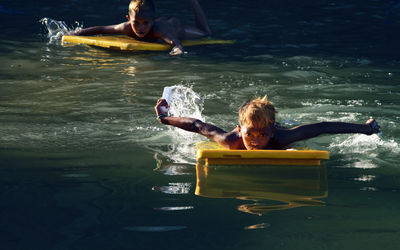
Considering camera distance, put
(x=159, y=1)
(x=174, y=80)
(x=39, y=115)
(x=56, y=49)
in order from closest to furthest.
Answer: (x=39, y=115) → (x=174, y=80) → (x=56, y=49) → (x=159, y=1)

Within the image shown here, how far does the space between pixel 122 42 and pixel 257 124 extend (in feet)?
17.9

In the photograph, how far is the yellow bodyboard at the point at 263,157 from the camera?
16.0ft

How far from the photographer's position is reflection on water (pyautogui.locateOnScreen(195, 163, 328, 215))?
14.1 ft

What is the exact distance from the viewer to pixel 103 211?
4070 mm

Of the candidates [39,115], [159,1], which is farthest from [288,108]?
[159,1]

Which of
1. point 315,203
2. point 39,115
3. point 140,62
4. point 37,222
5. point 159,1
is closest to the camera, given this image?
point 37,222

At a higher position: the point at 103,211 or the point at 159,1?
the point at 159,1

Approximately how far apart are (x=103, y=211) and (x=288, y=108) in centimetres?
364

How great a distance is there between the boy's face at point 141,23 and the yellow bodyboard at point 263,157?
5.70 m

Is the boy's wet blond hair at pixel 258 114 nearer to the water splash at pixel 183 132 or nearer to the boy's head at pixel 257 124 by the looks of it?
the boy's head at pixel 257 124

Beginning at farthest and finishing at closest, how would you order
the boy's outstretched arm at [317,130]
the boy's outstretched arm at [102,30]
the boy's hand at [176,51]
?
the boy's outstretched arm at [102,30], the boy's hand at [176,51], the boy's outstretched arm at [317,130]

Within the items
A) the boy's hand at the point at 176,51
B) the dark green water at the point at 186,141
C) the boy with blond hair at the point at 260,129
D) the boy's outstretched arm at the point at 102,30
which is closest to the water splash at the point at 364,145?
the dark green water at the point at 186,141

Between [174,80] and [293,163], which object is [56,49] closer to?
[174,80]

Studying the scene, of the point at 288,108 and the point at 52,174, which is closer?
the point at 52,174
